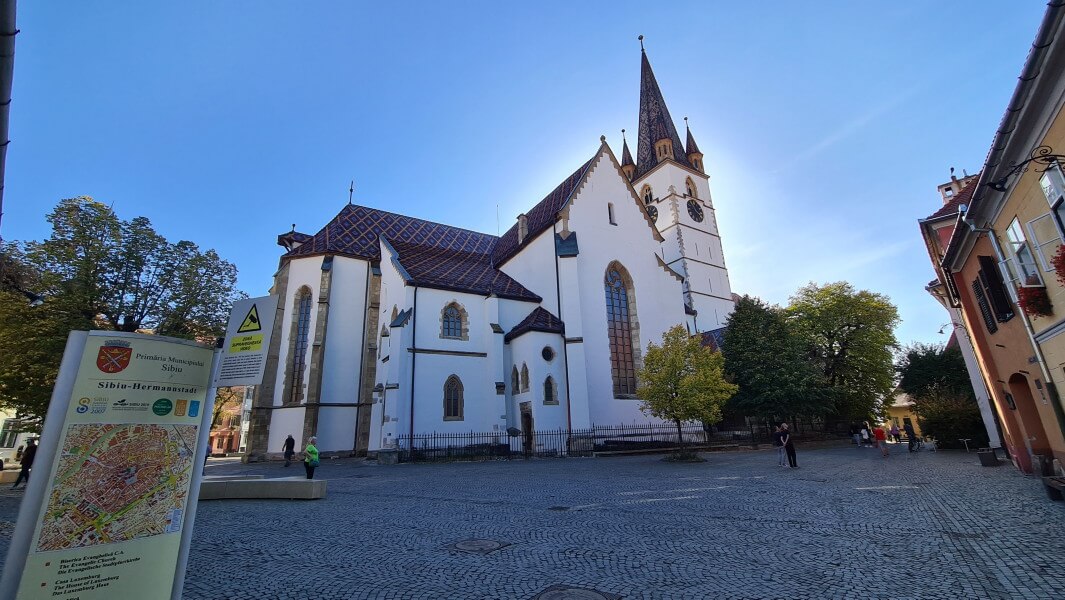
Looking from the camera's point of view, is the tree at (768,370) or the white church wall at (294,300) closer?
the white church wall at (294,300)

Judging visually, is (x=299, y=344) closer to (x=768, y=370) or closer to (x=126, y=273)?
(x=126, y=273)

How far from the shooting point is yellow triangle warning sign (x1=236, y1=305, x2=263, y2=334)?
4261 millimetres

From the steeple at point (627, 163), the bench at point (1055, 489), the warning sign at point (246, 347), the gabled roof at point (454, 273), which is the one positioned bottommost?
the bench at point (1055, 489)

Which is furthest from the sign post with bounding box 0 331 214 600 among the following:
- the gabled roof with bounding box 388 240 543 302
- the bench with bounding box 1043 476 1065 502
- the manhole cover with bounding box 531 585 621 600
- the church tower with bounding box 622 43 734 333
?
the church tower with bounding box 622 43 734 333

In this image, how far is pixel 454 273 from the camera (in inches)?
1049

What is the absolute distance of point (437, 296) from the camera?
931 inches

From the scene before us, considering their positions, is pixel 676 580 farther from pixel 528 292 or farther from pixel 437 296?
pixel 528 292

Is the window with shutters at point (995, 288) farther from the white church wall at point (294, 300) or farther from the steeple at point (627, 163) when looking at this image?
the steeple at point (627, 163)

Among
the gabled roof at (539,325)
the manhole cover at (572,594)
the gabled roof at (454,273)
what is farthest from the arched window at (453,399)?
the manhole cover at (572,594)

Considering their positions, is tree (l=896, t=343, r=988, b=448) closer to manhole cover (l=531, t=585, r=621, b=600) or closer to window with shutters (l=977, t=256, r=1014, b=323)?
window with shutters (l=977, t=256, r=1014, b=323)

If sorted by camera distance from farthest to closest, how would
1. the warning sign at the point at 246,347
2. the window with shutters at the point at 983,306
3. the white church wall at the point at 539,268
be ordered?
1. the white church wall at the point at 539,268
2. the window with shutters at the point at 983,306
3. the warning sign at the point at 246,347

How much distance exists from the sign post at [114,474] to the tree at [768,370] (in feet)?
85.2

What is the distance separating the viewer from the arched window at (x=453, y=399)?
22.3m

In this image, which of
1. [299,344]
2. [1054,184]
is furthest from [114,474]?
[299,344]
